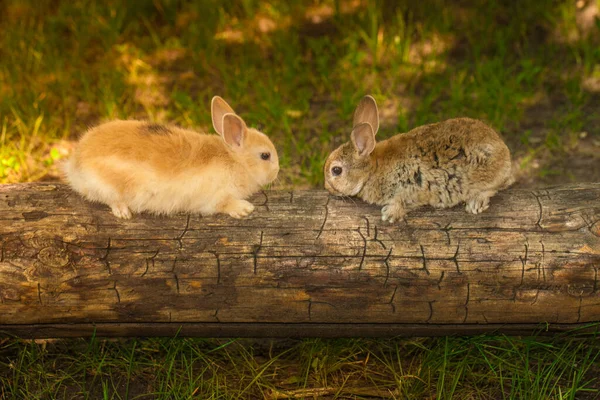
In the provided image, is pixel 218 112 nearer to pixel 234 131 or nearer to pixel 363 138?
pixel 234 131

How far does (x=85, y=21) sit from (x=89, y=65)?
0.71 m

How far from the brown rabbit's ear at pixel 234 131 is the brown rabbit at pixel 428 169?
2.08 feet

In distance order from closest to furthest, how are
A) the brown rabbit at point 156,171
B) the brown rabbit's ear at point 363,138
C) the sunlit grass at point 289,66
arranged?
the brown rabbit at point 156,171
the brown rabbit's ear at point 363,138
the sunlit grass at point 289,66

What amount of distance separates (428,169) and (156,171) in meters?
1.59

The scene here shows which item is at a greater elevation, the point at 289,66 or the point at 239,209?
the point at 289,66

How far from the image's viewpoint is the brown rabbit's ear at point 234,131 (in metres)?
3.80

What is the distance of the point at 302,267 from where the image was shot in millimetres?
3473

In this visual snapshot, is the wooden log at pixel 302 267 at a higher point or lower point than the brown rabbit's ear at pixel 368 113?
lower

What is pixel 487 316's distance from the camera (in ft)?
11.7

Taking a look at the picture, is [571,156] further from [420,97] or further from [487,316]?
[487,316]

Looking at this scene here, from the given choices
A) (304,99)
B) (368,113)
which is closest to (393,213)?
(368,113)

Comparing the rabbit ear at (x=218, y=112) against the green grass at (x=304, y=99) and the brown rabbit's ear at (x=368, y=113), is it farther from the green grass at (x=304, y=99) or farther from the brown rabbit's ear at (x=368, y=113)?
the green grass at (x=304, y=99)

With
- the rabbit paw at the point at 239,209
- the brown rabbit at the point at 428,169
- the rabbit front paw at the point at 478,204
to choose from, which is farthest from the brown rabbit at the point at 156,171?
the rabbit front paw at the point at 478,204

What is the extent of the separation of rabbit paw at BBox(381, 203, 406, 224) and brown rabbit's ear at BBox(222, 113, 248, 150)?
3.28 feet
